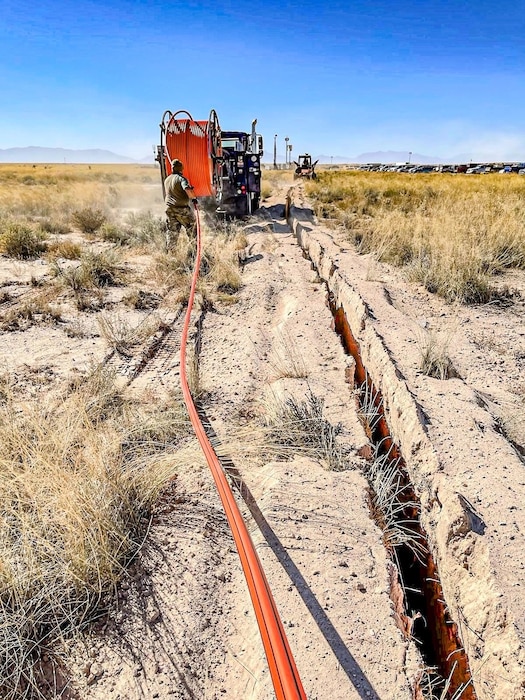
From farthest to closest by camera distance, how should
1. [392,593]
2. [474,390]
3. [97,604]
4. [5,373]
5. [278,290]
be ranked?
[278,290]
[5,373]
[474,390]
[392,593]
[97,604]

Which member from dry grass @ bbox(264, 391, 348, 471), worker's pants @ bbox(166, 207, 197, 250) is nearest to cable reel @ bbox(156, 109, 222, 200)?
worker's pants @ bbox(166, 207, 197, 250)

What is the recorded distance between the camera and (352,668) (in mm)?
1976

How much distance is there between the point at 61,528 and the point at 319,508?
4.52 feet

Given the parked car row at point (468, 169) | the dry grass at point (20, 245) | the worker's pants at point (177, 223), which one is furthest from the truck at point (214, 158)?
the parked car row at point (468, 169)

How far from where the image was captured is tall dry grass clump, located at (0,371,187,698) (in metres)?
2.04

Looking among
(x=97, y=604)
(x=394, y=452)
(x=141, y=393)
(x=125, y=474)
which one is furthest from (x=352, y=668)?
(x=141, y=393)

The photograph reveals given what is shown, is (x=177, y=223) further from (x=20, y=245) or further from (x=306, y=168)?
(x=306, y=168)

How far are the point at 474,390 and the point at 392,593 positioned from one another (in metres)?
2.12

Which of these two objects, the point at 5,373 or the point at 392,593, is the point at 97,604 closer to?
the point at 392,593

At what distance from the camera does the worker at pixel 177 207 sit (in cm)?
869

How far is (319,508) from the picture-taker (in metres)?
2.76

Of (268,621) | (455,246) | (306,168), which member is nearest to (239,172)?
(455,246)

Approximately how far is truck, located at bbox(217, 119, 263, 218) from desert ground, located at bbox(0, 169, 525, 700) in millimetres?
8009

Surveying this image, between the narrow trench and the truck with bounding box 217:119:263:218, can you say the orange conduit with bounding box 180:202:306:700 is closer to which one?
the narrow trench
